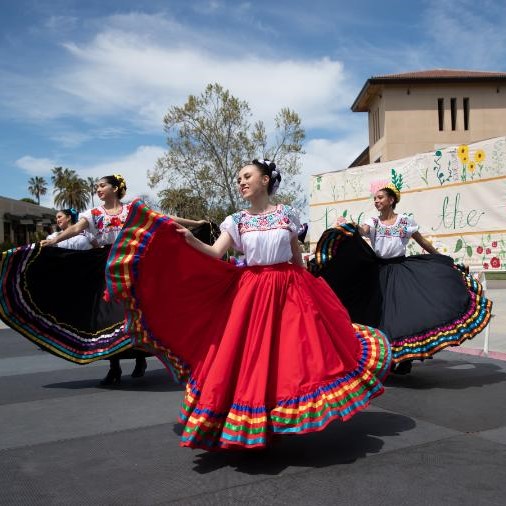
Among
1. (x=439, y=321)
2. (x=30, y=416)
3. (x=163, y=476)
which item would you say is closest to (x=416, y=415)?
(x=439, y=321)

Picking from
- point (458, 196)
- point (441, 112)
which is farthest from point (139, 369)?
point (441, 112)

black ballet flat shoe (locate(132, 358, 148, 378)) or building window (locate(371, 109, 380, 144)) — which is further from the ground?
building window (locate(371, 109, 380, 144))

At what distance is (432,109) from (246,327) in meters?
34.8

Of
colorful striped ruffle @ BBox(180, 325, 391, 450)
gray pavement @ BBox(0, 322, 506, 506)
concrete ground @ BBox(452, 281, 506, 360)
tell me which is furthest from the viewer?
concrete ground @ BBox(452, 281, 506, 360)

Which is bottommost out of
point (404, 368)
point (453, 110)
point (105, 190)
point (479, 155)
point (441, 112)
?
point (404, 368)

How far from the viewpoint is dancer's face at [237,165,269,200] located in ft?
11.1

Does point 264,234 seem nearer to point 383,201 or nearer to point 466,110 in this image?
point 383,201

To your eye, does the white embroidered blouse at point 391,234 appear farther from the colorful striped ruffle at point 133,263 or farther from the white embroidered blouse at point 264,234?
the colorful striped ruffle at point 133,263

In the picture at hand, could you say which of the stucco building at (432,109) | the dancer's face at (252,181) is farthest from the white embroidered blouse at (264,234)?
the stucco building at (432,109)

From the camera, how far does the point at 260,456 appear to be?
309 cm

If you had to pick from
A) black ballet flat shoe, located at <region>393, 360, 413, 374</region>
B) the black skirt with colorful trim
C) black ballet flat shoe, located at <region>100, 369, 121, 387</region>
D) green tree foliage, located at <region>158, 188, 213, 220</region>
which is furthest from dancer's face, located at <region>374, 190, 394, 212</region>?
green tree foliage, located at <region>158, 188, 213, 220</region>

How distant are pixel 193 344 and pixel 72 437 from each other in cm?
106

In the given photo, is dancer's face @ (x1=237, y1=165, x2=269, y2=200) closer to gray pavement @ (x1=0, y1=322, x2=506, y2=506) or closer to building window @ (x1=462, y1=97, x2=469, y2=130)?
gray pavement @ (x1=0, y1=322, x2=506, y2=506)

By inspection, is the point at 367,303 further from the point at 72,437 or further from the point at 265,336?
the point at 72,437
